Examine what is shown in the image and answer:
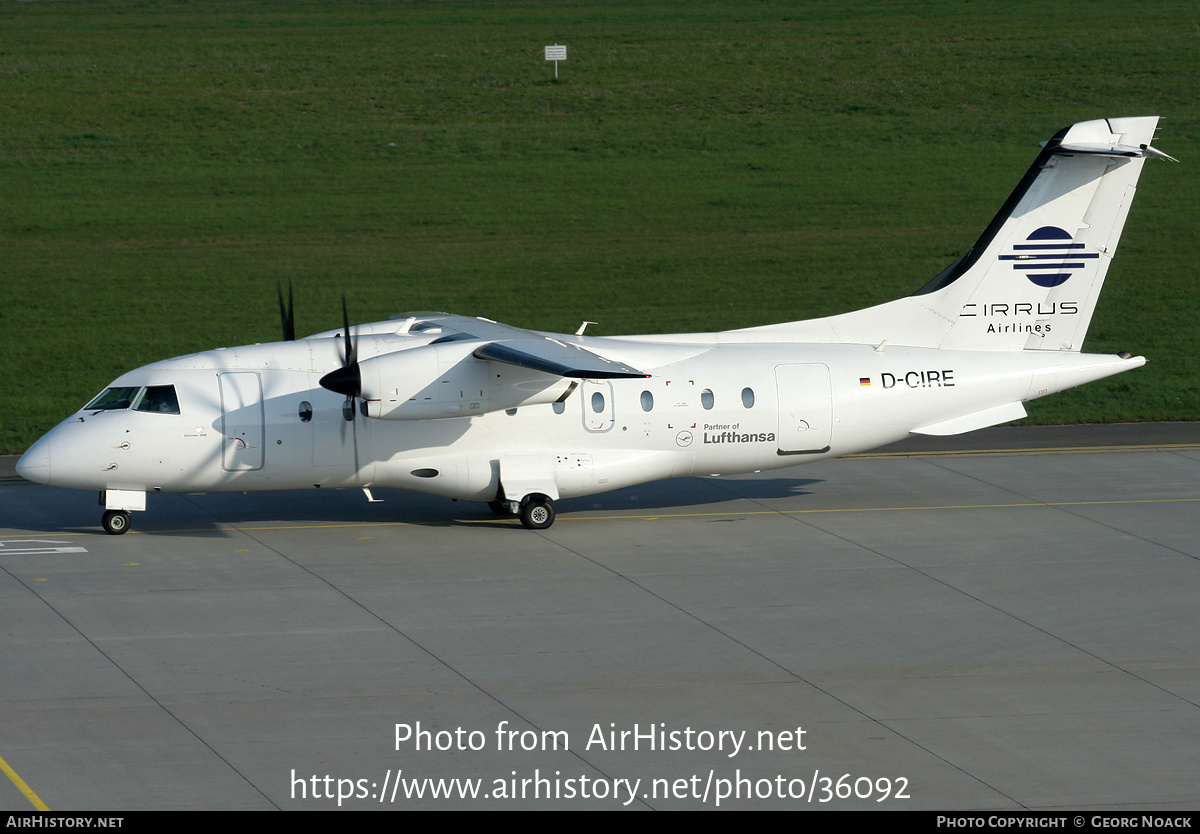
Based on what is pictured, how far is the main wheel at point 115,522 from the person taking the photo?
22922 millimetres

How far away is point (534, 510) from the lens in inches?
921

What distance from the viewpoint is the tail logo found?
82.0ft

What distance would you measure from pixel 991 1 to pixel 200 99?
44753 millimetres

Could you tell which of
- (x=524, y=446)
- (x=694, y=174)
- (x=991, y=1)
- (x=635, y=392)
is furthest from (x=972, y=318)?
(x=991, y=1)

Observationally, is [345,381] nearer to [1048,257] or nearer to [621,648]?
[621,648]

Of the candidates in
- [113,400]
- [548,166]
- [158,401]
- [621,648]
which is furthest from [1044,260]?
[548,166]

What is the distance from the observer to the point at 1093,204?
24.9 meters

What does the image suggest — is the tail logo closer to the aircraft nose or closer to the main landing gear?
the main landing gear

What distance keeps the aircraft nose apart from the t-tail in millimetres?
11412

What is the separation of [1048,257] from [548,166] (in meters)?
33.8

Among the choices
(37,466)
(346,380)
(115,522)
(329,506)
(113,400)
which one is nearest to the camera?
(346,380)

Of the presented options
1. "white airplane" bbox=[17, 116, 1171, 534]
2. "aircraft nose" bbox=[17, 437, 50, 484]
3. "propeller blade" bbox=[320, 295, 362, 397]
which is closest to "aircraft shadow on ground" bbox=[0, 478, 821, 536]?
"white airplane" bbox=[17, 116, 1171, 534]

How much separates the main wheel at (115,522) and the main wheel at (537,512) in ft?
20.1
